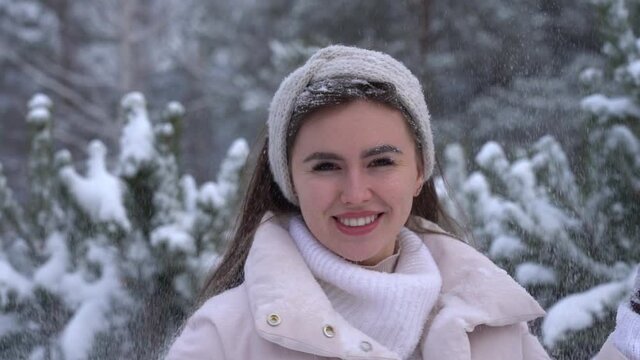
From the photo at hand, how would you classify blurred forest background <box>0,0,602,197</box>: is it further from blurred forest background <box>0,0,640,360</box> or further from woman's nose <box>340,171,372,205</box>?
woman's nose <box>340,171,372,205</box>

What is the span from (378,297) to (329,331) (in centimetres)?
12

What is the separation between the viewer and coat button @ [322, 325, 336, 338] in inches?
49.2

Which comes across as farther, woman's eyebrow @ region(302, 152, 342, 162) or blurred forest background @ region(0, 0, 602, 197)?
blurred forest background @ region(0, 0, 602, 197)

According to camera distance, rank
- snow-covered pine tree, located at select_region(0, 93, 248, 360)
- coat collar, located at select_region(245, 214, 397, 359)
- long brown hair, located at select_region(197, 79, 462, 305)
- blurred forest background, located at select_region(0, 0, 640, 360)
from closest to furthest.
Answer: coat collar, located at select_region(245, 214, 397, 359), long brown hair, located at select_region(197, 79, 462, 305), blurred forest background, located at select_region(0, 0, 640, 360), snow-covered pine tree, located at select_region(0, 93, 248, 360)

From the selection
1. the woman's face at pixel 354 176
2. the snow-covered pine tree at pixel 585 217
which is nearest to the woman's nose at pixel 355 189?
the woman's face at pixel 354 176

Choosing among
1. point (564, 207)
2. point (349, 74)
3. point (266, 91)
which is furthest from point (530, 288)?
point (266, 91)

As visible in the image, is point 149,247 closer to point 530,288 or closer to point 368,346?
point 530,288

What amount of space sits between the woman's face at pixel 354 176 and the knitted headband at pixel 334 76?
0.05m

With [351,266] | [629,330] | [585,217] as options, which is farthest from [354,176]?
[585,217]

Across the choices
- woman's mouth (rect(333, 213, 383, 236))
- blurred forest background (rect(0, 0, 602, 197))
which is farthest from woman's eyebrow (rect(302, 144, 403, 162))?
blurred forest background (rect(0, 0, 602, 197))

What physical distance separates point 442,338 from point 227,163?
266 centimetres

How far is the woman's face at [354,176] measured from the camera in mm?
1312

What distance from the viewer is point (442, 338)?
132 centimetres

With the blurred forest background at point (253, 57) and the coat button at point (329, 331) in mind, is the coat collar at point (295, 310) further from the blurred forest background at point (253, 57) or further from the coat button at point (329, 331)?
the blurred forest background at point (253, 57)
